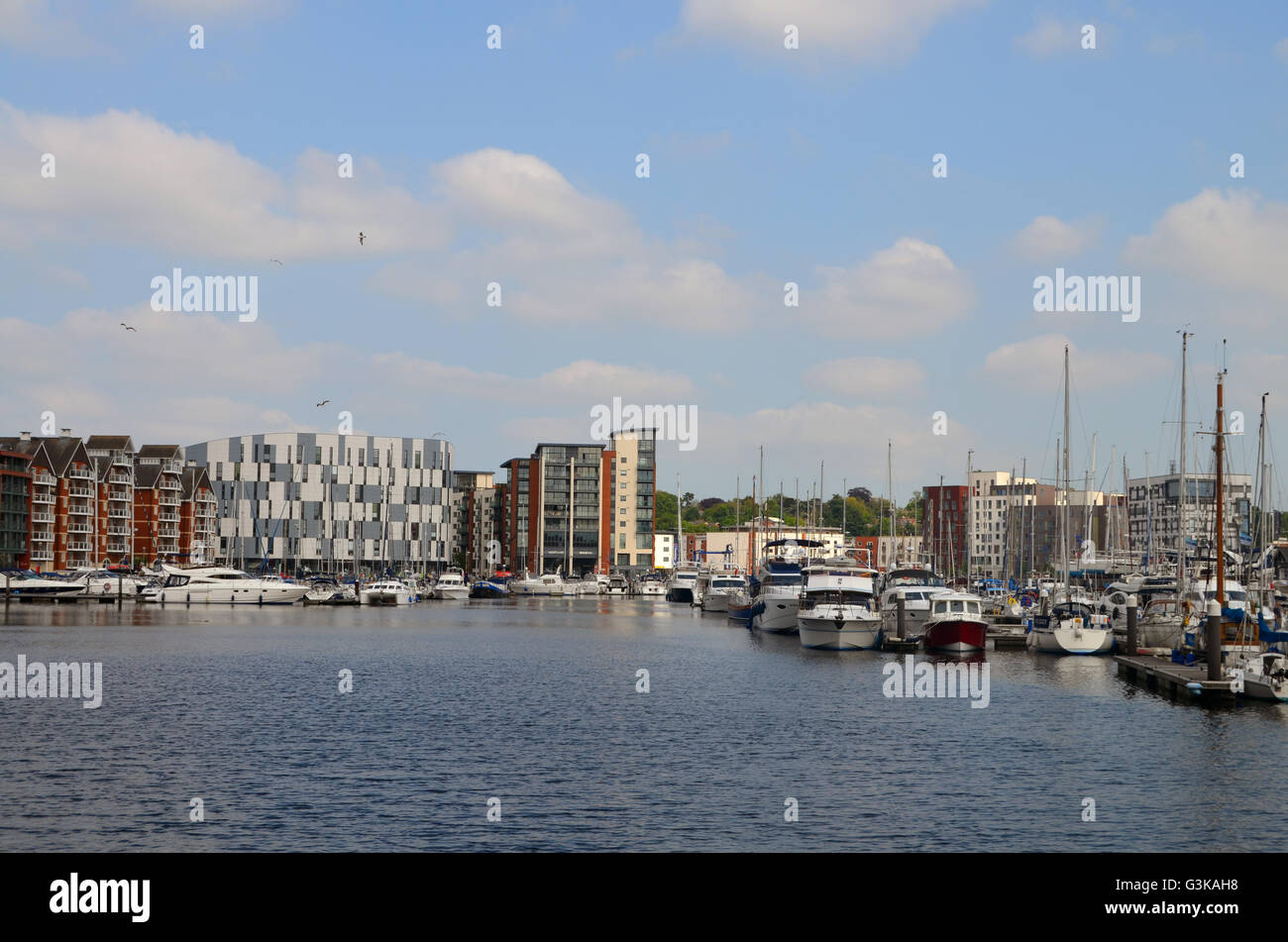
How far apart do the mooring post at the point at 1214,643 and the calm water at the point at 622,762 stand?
1847 millimetres

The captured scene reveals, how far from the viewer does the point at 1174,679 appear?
58.5m

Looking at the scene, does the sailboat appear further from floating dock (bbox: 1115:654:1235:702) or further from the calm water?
floating dock (bbox: 1115:654:1235:702)

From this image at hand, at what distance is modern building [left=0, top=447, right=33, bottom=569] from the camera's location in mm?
190250

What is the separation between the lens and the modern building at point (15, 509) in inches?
7490

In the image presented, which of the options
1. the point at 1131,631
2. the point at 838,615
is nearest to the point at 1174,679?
the point at 1131,631

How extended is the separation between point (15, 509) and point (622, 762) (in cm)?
17625

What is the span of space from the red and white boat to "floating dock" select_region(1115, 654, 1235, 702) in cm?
945

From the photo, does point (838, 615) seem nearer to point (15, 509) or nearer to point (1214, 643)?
point (1214, 643)

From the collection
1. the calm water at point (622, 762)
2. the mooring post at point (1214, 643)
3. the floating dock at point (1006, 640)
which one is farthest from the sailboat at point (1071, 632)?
the mooring post at point (1214, 643)

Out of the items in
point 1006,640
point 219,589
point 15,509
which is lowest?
point 219,589

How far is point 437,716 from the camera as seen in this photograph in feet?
176

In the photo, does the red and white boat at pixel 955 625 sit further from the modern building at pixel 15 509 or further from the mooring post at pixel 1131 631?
the modern building at pixel 15 509

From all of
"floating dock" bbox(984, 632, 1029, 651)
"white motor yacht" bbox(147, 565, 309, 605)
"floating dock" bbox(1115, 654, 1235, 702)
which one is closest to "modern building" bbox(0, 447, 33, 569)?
"white motor yacht" bbox(147, 565, 309, 605)
